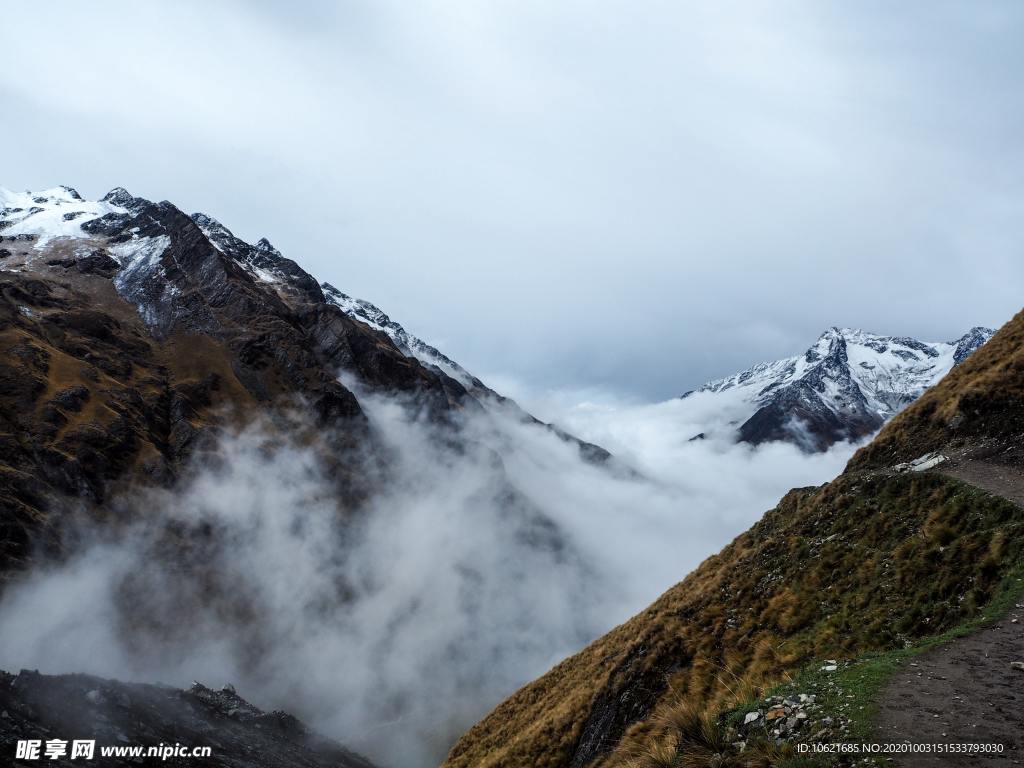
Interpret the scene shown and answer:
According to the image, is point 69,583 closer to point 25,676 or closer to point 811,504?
point 25,676

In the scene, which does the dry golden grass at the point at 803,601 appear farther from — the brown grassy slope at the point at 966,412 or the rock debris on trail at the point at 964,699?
the brown grassy slope at the point at 966,412

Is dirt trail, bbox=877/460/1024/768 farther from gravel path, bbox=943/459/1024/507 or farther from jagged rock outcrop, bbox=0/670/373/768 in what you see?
jagged rock outcrop, bbox=0/670/373/768

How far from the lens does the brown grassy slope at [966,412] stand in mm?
27438

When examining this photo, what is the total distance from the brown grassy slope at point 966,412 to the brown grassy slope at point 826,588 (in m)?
0.08

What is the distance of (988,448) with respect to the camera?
25938 mm

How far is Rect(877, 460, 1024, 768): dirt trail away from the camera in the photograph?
11688 millimetres

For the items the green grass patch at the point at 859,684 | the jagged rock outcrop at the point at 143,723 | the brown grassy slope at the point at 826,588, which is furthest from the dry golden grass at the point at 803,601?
the jagged rock outcrop at the point at 143,723

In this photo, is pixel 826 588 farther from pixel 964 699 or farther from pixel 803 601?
pixel 964 699

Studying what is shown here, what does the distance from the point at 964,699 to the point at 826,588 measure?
1071 centimetres

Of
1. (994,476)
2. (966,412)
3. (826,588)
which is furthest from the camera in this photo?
(966,412)

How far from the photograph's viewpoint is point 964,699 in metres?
13.2

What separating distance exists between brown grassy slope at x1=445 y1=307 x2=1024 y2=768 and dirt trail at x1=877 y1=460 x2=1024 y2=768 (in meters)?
2.13

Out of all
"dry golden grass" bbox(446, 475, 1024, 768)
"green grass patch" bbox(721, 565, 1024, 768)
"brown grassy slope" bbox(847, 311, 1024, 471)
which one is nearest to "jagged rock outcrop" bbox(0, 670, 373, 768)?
"dry golden grass" bbox(446, 475, 1024, 768)

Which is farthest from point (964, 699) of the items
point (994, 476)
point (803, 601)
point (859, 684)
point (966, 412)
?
point (966, 412)
